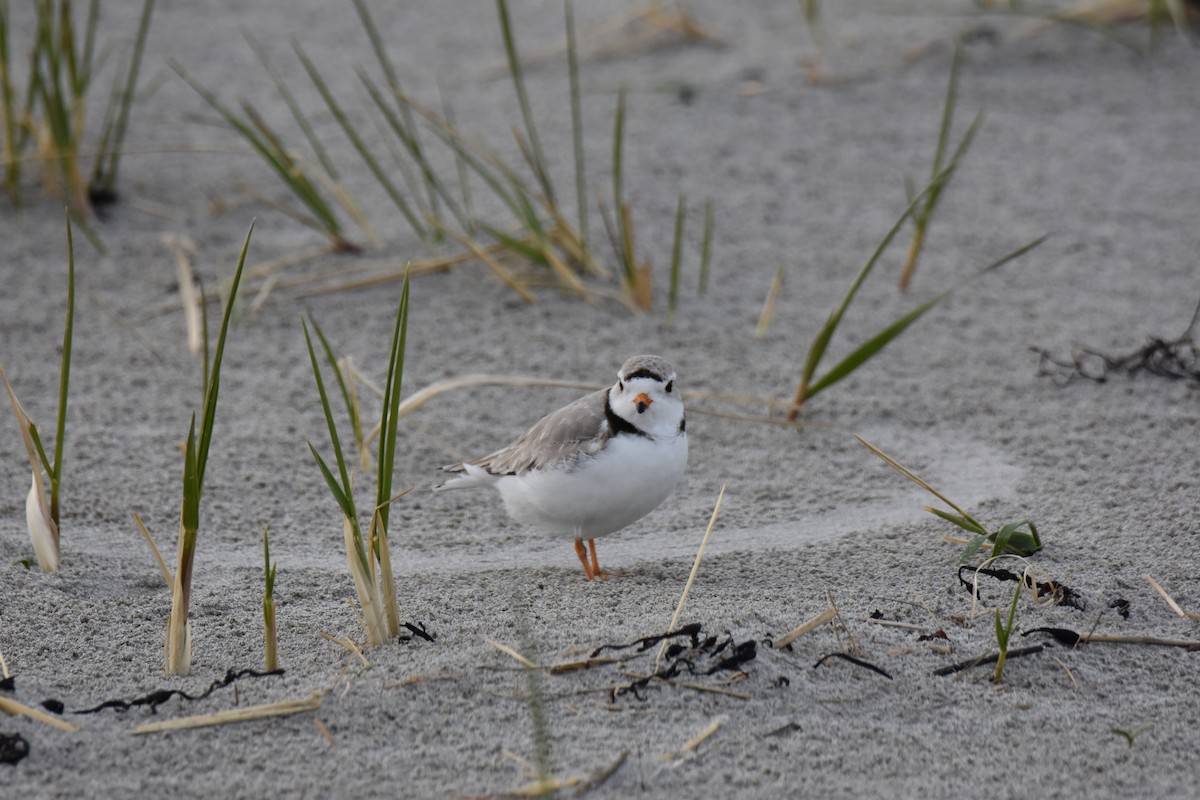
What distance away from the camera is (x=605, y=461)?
9.80 feet

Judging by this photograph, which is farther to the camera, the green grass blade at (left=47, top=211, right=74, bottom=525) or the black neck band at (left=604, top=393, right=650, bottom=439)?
the black neck band at (left=604, top=393, right=650, bottom=439)

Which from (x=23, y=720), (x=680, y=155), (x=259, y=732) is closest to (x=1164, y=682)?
(x=259, y=732)

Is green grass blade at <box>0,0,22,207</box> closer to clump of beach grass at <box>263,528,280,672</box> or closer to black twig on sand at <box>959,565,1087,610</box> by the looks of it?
clump of beach grass at <box>263,528,280,672</box>

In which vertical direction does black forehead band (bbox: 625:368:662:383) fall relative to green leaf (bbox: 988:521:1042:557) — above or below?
above

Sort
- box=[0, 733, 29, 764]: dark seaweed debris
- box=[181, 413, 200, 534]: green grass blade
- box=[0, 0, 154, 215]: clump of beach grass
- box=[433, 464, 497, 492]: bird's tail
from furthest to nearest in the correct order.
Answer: box=[0, 0, 154, 215]: clump of beach grass < box=[433, 464, 497, 492]: bird's tail < box=[181, 413, 200, 534]: green grass blade < box=[0, 733, 29, 764]: dark seaweed debris

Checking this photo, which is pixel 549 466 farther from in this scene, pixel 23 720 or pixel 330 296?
pixel 330 296

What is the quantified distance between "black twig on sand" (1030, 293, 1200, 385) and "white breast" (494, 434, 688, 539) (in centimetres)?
156

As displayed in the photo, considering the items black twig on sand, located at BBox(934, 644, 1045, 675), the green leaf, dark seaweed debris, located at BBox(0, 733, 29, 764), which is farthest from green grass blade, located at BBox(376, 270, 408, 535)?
the green leaf

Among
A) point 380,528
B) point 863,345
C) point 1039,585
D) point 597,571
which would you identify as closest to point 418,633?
point 380,528

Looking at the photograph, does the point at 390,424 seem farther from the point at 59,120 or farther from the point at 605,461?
the point at 59,120

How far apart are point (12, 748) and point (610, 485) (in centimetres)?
A: 134

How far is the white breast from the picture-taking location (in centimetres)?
297

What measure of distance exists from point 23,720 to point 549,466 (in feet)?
4.10

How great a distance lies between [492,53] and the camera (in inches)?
259
